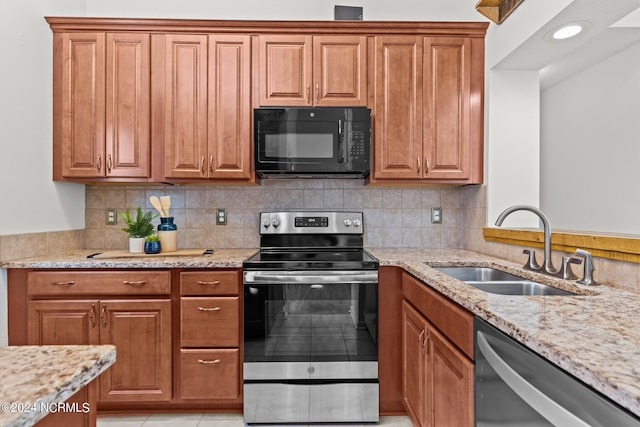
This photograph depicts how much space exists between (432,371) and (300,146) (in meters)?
1.41

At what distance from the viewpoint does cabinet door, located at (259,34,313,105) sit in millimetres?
2271

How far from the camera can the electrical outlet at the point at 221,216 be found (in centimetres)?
261

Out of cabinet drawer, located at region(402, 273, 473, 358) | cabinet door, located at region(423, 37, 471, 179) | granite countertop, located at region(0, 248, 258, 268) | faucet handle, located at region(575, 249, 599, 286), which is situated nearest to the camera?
cabinet drawer, located at region(402, 273, 473, 358)

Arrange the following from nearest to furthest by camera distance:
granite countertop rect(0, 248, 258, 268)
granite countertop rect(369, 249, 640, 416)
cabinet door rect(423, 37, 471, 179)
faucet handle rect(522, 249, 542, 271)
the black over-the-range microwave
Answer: granite countertop rect(369, 249, 640, 416) < faucet handle rect(522, 249, 542, 271) < granite countertop rect(0, 248, 258, 268) < the black over-the-range microwave < cabinet door rect(423, 37, 471, 179)

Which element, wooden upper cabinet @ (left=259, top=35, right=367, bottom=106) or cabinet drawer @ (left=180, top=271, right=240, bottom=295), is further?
wooden upper cabinet @ (left=259, top=35, right=367, bottom=106)

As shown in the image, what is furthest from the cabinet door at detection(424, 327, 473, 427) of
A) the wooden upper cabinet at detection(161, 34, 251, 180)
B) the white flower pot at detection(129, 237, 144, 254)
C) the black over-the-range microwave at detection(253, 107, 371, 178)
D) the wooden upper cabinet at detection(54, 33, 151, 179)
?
the wooden upper cabinet at detection(54, 33, 151, 179)

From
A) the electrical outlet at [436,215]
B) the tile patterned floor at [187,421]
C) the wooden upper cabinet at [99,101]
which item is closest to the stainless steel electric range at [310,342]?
the tile patterned floor at [187,421]

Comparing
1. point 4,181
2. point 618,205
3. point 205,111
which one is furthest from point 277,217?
point 618,205

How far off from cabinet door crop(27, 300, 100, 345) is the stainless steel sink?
1917mm

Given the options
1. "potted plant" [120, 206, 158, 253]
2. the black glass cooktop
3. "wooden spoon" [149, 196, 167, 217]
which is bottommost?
the black glass cooktop

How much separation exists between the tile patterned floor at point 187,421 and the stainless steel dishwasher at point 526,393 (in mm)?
1020

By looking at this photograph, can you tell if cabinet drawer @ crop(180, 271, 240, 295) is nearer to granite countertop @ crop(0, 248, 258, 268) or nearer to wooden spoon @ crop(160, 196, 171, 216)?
granite countertop @ crop(0, 248, 258, 268)

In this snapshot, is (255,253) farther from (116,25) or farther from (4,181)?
(116,25)

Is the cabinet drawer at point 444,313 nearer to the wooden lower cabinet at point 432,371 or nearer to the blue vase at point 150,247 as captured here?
the wooden lower cabinet at point 432,371
